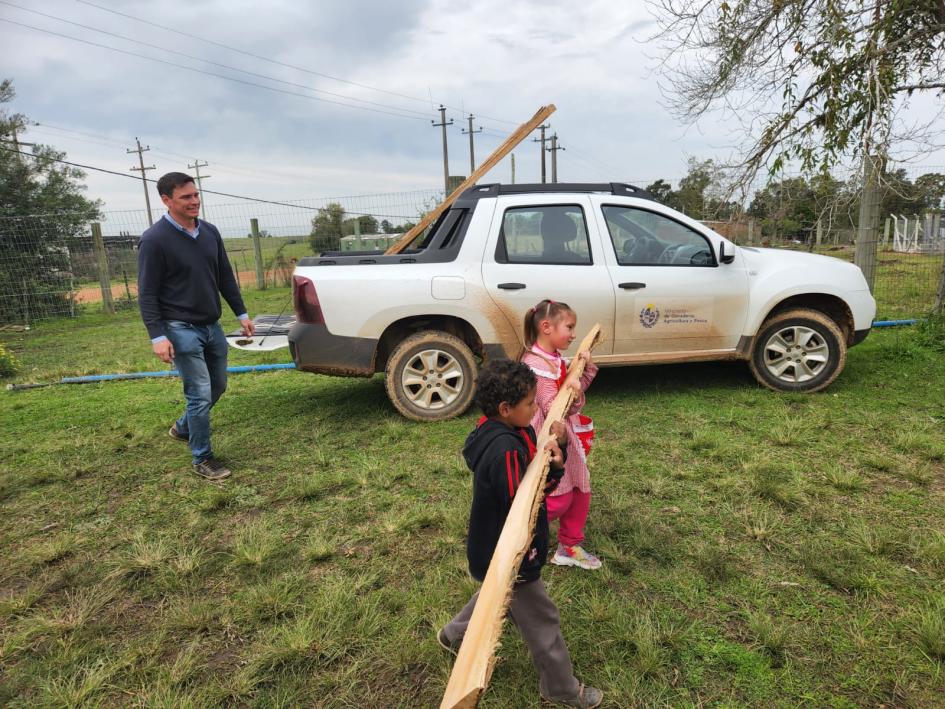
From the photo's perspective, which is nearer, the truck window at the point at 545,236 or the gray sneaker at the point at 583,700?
the gray sneaker at the point at 583,700

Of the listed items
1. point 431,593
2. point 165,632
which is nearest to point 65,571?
point 165,632

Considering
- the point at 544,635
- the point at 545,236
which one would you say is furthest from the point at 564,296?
the point at 544,635

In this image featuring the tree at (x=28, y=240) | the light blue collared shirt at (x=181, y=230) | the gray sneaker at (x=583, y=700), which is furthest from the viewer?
the tree at (x=28, y=240)

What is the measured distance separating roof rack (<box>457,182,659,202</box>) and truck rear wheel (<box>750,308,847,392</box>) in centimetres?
158

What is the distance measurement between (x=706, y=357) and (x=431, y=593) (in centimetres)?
344

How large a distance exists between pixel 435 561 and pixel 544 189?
11.2 ft

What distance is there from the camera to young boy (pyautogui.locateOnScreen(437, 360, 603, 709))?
1756mm

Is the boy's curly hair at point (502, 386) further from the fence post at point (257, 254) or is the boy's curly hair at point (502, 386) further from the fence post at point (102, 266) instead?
the fence post at point (257, 254)

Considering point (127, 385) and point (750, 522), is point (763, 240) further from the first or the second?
point (127, 385)

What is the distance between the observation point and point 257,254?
1482 cm

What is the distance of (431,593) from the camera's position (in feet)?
8.10

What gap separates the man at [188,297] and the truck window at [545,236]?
7.33 ft

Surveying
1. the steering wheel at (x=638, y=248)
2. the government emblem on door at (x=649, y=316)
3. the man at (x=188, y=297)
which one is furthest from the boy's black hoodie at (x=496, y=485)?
the steering wheel at (x=638, y=248)

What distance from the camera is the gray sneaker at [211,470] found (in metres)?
3.79
